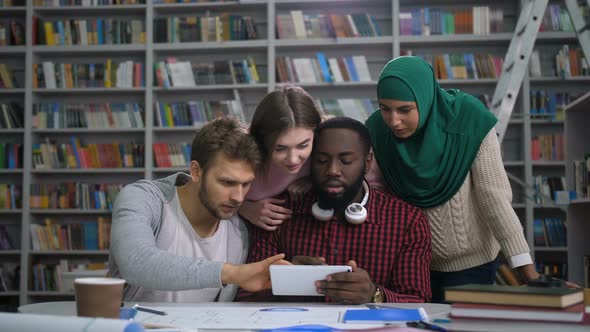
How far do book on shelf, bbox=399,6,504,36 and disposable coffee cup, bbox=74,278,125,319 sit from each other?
4.37 meters

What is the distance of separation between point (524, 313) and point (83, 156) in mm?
4892

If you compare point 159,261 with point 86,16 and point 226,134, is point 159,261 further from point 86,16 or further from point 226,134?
point 86,16

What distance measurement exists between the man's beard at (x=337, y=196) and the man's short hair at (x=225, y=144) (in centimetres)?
20

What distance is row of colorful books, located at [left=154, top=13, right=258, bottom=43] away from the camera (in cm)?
523

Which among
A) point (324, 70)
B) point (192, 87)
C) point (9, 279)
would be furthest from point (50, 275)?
point (324, 70)

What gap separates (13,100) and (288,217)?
178 inches

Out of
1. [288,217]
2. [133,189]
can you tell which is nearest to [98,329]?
[133,189]

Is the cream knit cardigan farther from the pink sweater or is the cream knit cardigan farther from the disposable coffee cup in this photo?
the disposable coffee cup

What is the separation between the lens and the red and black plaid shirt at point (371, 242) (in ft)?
5.94

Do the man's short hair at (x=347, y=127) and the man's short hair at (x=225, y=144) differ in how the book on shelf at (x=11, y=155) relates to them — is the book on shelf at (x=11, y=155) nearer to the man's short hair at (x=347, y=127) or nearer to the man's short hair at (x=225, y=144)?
the man's short hair at (x=225, y=144)

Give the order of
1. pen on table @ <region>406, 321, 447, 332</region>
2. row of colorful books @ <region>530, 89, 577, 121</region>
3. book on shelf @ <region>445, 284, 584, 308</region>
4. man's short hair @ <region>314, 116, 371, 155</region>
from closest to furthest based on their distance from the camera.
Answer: book on shelf @ <region>445, 284, 584, 308</region> < pen on table @ <region>406, 321, 447, 332</region> < man's short hair @ <region>314, 116, 371, 155</region> < row of colorful books @ <region>530, 89, 577, 121</region>

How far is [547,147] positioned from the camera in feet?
16.2

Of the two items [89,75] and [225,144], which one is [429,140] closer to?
[225,144]

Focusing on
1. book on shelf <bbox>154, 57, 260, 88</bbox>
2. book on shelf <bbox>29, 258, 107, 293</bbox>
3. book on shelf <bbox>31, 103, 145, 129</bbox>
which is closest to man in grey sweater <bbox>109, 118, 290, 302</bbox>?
book on shelf <bbox>154, 57, 260, 88</bbox>
